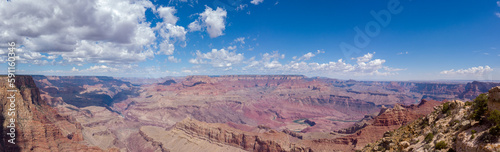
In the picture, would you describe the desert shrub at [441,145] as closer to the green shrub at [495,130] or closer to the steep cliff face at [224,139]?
the green shrub at [495,130]

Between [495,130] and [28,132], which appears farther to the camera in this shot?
[28,132]

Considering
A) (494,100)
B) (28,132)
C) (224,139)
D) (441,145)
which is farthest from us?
(224,139)

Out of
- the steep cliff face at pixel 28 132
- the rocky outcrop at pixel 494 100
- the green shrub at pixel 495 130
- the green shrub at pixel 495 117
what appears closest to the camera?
the green shrub at pixel 495 130

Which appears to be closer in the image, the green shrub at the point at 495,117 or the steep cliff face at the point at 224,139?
the green shrub at the point at 495,117

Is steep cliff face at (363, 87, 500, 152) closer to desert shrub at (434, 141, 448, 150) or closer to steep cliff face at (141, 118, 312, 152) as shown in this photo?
desert shrub at (434, 141, 448, 150)

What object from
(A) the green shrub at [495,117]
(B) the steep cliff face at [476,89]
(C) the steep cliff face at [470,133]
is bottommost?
(B) the steep cliff face at [476,89]

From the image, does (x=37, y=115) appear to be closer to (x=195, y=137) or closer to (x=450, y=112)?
(x=195, y=137)

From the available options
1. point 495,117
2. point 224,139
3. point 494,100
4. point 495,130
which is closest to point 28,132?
point 224,139

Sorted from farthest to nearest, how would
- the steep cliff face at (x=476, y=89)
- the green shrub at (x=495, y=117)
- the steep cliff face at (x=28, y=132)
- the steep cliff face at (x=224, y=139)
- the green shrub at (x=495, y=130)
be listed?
1. the steep cliff face at (x=476, y=89)
2. the steep cliff face at (x=224, y=139)
3. the steep cliff face at (x=28, y=132)
4. the green shrub at (x=495, y=117)
5. the green shrub at (x=495, y=130)

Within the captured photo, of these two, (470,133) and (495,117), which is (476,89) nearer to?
(470,133)

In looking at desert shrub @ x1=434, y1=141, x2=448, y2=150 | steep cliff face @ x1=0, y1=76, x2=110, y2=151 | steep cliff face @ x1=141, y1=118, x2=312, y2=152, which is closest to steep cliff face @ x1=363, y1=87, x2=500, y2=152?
desert shrub @ x1=434, y1=141, x2=448, y2=150

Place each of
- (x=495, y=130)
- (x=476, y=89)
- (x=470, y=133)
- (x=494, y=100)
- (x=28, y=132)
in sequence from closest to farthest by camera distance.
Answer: (x=495, y=130), (x=470, y=133), (x=494, y=100), (x=28, y=132), (x=476, y=89)

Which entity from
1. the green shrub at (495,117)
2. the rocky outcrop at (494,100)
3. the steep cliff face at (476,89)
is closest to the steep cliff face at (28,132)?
the green shrub at (495,117)

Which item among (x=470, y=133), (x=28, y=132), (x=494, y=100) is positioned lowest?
(x=28, y=132)
